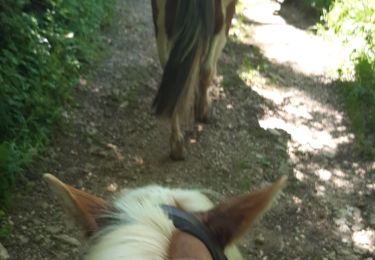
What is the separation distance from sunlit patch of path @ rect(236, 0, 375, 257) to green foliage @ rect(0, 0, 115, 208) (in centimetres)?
190

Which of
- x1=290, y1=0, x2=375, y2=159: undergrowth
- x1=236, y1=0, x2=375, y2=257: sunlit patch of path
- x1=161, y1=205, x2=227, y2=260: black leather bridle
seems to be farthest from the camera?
x1=290, y1=0, x2=375, y2=159: undergrowth

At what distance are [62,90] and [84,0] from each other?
217 cm

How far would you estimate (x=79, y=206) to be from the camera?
68.9 inches

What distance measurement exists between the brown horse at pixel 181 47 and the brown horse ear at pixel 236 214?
3056 millimetres

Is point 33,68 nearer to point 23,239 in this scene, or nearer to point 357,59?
point 23,239

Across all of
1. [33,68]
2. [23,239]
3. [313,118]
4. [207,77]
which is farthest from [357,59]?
[23,239]

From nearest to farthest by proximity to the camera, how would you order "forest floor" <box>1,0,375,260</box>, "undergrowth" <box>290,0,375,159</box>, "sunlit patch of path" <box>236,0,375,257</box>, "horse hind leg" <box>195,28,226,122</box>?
"forest floor" <box>1,0,375,260</box>
"sunlit patch of path" <box>236,0,375,257</box>
"horse hind leg" <box>195,28,226,122</box>
"undergrowth" <box>290,0,375,159</box>

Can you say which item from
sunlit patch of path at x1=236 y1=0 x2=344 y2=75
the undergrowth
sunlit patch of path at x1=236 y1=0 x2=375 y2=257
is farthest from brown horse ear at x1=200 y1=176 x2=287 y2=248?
sunlit patch of path at x1=236 y1=0 x2=344 y2=75

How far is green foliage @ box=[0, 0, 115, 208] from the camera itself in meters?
4.73

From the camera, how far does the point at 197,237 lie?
1.70 m

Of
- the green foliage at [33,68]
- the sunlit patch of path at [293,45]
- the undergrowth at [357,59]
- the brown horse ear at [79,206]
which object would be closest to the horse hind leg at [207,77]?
the green foliage at [33,68]

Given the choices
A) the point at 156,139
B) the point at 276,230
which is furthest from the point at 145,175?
the point at 276,230

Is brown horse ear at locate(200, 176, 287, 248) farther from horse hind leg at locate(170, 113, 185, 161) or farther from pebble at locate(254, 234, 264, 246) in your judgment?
horse hind leg at locate(170, 113, 185, 161)

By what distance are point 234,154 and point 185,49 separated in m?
1.28
